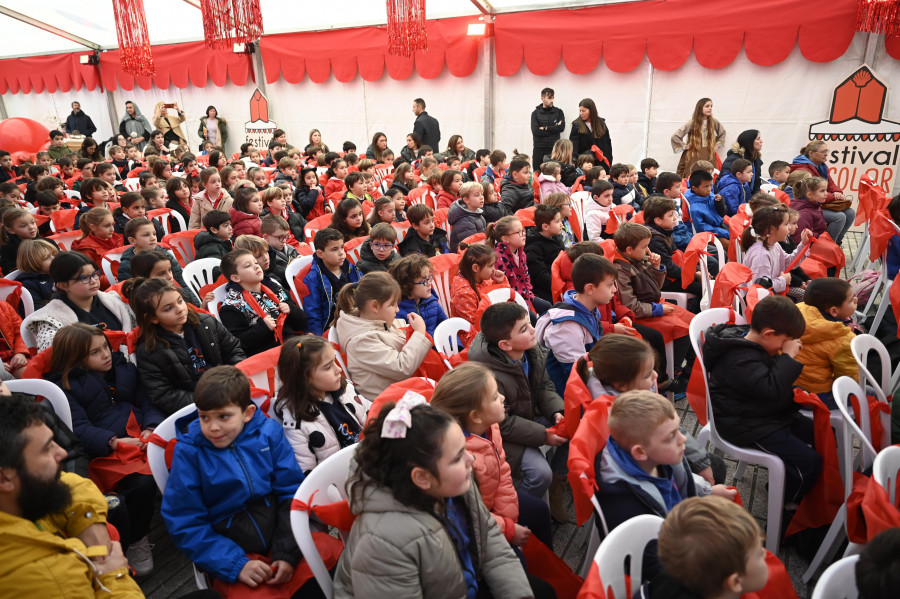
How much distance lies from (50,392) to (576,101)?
9.33 m

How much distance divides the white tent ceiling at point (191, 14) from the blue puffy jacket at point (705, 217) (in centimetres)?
497

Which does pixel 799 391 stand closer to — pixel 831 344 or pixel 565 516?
pixel 831 344

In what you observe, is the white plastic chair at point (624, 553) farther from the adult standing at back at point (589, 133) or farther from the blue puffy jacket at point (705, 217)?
the adult standing at back at point (589, 133)

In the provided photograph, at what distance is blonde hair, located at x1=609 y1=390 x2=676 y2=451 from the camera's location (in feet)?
5.96

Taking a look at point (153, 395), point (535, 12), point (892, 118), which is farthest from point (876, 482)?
point (535, 12)

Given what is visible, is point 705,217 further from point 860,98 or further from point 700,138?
point 860,98

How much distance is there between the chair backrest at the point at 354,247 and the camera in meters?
4.39

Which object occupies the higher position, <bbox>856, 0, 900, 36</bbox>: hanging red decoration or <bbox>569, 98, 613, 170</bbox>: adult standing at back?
<bbox>856, 0, 900, 36</bbox>: hanging red decoration

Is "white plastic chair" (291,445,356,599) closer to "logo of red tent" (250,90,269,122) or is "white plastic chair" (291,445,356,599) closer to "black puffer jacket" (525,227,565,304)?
"black puffer jacket" (525,227,565,304)

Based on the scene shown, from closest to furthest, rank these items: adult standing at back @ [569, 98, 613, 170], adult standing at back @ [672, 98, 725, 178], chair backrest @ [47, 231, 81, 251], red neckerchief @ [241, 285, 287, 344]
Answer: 1. red neckerchief @ [241, 285, 287, 344]
2. chair backrest @ [47, 231, 81, 251]
3. adult standing at back @ [672, 98, 725, 178]
4. adult standing at back @ [569, 98, 613, 170]

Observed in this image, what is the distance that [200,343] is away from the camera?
9.39ft

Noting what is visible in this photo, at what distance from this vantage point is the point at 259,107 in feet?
43.3

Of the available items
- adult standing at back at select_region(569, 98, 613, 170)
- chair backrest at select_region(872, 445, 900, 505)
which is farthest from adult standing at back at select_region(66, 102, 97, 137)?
chair backrest at select_region(872, 445, 900, 505)

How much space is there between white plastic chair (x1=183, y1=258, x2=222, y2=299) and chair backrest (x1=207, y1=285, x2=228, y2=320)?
602 millimetres
